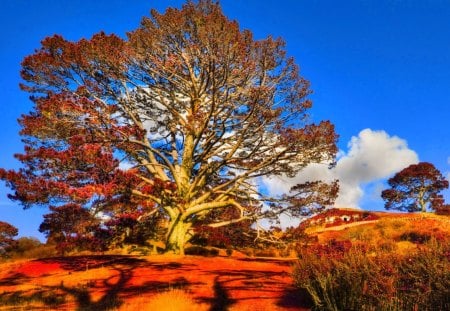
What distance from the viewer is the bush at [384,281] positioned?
697 cm

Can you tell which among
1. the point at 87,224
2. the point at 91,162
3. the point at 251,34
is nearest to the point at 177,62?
the point at 251,34

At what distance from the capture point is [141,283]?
1196 centimetres

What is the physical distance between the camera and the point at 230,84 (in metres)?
19.0

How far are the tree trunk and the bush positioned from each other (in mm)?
10730

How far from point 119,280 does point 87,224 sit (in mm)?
3023

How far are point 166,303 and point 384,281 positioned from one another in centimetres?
431

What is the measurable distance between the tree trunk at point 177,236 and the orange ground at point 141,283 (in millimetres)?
2636

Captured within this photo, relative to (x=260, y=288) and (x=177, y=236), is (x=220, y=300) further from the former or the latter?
(x=177, y=236)

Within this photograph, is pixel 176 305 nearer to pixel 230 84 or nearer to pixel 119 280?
pixel 119 280

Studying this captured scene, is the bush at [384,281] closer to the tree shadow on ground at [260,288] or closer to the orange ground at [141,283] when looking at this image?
the tree shadow on ground at [260,288]

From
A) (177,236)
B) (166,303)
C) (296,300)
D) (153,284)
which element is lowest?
(166,303)

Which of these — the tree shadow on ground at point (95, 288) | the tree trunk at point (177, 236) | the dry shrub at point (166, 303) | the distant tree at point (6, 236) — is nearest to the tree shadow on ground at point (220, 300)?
the dry shrub at point (166, 303)

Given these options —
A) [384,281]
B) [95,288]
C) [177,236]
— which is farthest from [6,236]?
[384,281]

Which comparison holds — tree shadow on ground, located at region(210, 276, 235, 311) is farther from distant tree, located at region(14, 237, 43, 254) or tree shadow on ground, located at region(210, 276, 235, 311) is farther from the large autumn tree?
distant tree, located at region(14, 237, 43, 254)
